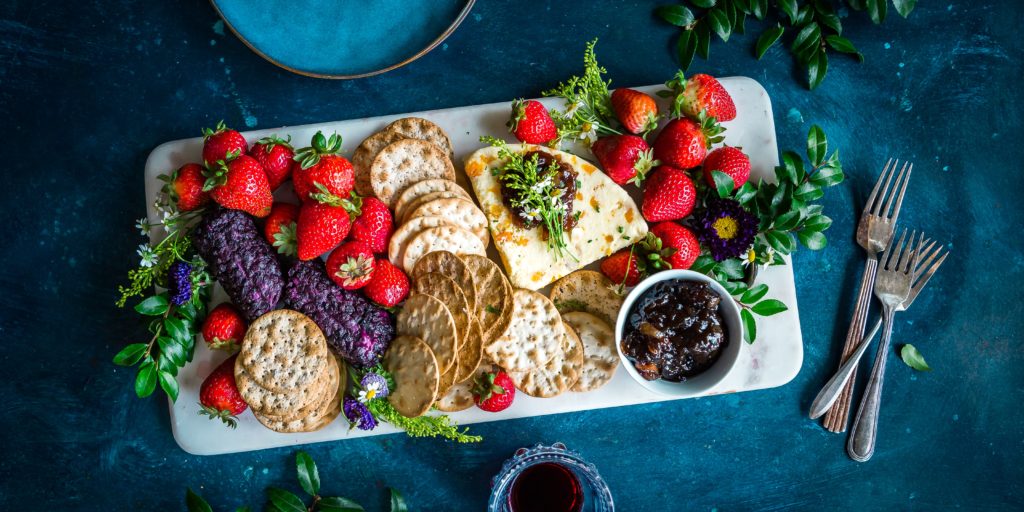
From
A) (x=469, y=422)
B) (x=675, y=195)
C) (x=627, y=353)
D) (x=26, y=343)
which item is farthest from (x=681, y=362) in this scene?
(x=26, y=343)

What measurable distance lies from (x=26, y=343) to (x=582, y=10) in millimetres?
1996

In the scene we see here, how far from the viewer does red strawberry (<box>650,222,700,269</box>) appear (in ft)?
6.23

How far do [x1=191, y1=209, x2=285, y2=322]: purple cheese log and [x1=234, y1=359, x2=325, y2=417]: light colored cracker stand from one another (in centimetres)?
17

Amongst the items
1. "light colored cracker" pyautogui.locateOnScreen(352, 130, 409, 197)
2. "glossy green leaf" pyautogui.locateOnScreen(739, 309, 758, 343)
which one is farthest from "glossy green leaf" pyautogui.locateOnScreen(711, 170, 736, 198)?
"light colored cracker" pyautogui.locateOnScreen(352, 130, 409, 197)

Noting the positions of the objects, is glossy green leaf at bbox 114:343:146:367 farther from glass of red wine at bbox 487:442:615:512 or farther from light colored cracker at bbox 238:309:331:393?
glass of red wine at bbox 487:442:615:512

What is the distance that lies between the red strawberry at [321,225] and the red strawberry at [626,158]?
742 mm

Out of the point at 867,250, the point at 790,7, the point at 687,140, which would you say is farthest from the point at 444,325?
the point at 790,7

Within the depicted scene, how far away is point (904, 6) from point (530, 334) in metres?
1.50

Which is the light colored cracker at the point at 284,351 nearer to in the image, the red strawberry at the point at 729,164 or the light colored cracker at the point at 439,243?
the light colored cracker at the point at 439,243

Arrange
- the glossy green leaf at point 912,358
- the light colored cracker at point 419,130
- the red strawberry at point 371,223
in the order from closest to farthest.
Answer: the red strawberry at point 371,223, the light colored cracker at point 419,130, the glossy green leaf at point 912,358

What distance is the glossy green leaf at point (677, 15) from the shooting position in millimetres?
2094

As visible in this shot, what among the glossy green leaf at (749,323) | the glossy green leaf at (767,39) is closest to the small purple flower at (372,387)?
the glossy green leaf at (749,323)

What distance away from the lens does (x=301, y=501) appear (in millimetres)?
2080

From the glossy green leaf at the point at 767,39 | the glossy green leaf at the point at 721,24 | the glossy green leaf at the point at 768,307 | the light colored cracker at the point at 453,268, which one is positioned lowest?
the glossy green leaf at the point at 768,307
